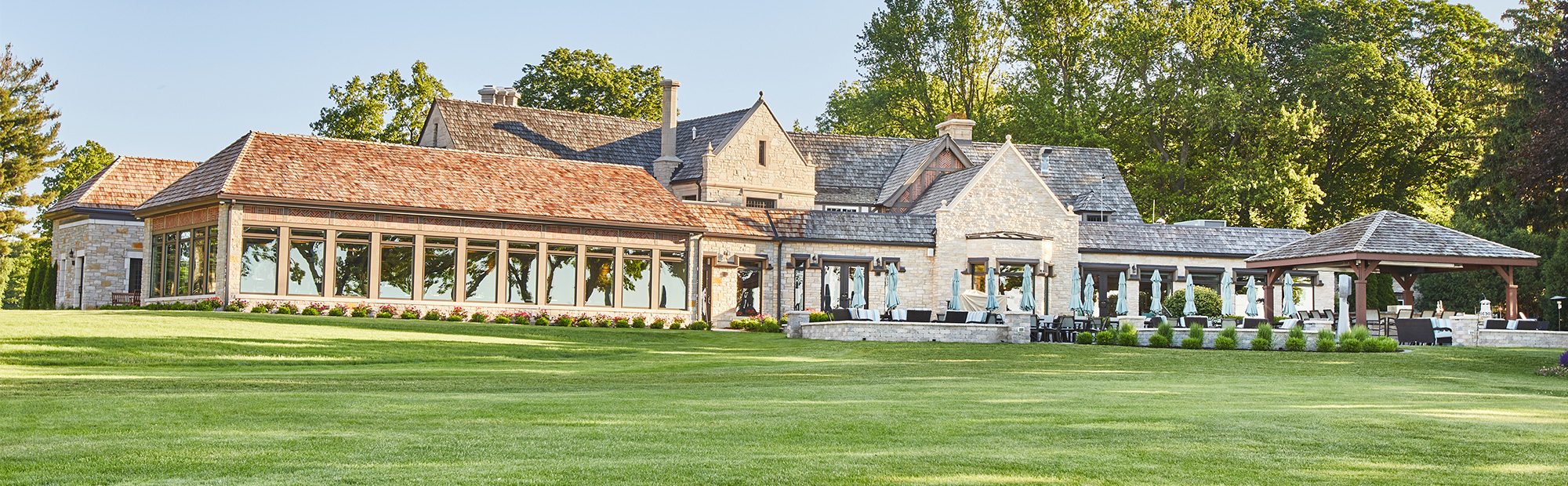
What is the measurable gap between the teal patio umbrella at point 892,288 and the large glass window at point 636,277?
21.0 ft

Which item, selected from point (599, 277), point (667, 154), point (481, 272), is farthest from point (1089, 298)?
point (481, 272)

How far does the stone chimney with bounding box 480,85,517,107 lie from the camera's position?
1959 inches

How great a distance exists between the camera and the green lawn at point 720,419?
→ 8.62 m

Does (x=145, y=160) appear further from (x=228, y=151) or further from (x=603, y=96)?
(x=603, y=96)

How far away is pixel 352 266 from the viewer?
32.9 meters

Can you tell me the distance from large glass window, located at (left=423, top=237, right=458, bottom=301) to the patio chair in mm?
22487

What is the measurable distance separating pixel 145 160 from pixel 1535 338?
36885 millimetres

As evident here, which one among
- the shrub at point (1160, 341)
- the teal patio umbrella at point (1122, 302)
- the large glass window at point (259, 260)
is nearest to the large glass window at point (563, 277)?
the large glass window at point (259, 260)

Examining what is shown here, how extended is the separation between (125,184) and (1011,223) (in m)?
25.4

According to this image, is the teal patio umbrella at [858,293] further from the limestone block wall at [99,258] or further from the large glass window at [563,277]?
the limestone block wall at [99,258]

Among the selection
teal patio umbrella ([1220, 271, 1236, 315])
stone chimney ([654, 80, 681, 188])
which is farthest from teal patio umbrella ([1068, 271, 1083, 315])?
stone chimney ([654, 80, 681, 188])

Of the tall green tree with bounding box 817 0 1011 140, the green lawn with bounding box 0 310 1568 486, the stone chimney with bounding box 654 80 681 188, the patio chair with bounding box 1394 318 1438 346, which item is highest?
the tall green tree with bounding box 817 0 1011 140

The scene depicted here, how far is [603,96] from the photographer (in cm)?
5756

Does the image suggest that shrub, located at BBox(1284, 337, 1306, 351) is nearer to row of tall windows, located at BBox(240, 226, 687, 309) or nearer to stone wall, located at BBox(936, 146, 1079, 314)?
stone wall, located at BBox(936, 146, 1079, 314)
